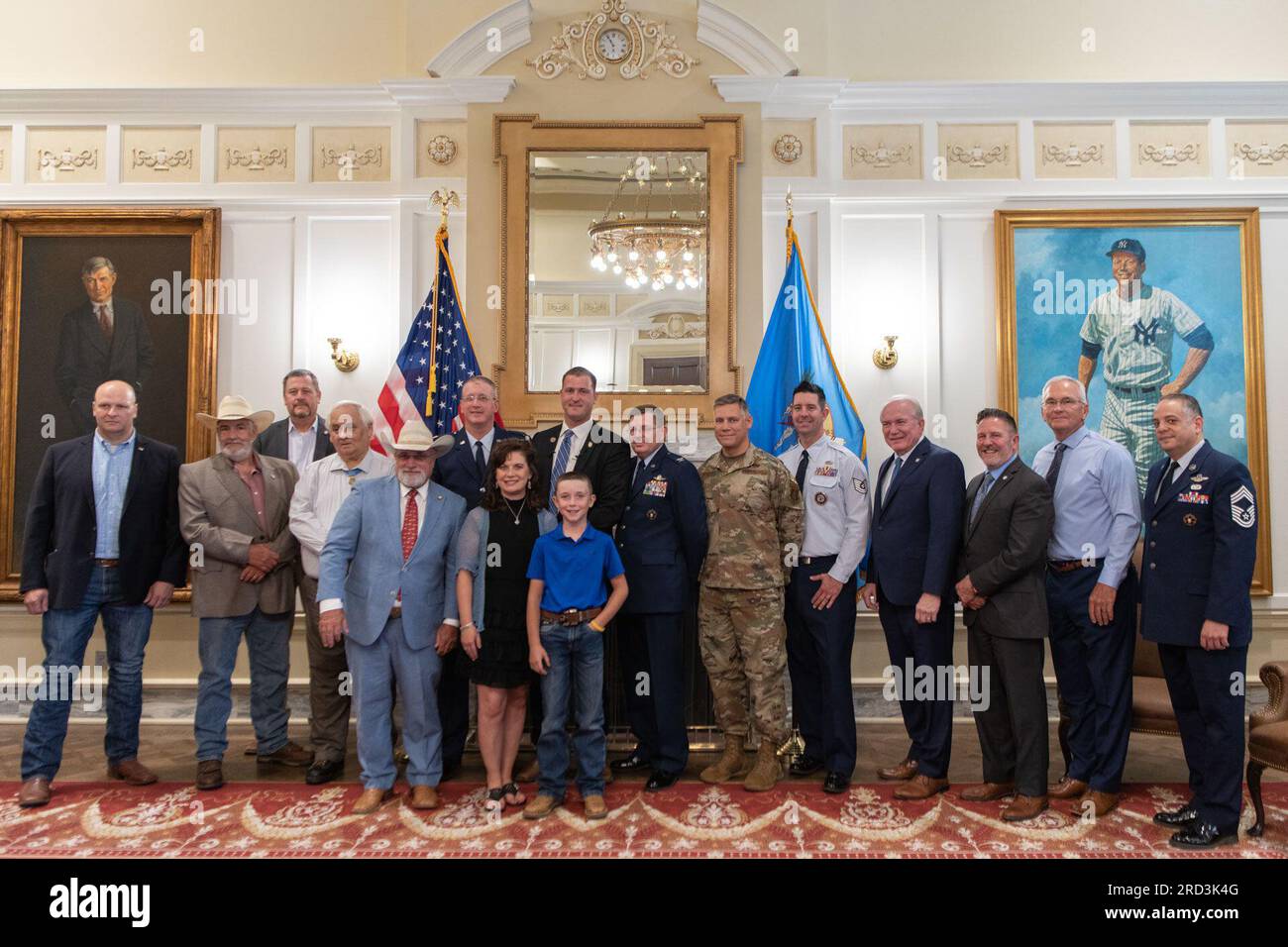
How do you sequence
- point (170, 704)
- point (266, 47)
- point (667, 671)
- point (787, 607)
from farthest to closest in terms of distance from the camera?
point (266, 47) → point (170, 704) → point (787, 607) → point (667, 671)

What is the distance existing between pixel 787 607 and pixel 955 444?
7.90 ft

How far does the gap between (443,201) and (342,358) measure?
131 cm

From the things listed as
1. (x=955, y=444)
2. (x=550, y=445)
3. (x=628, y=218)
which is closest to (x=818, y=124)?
(x=628, y=218)

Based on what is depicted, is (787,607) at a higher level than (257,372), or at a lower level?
lower

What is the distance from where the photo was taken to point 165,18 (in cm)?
652

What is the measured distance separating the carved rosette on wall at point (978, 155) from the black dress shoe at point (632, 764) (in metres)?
4.70

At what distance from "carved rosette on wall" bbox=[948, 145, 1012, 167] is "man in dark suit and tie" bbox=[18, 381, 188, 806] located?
18.1 feet

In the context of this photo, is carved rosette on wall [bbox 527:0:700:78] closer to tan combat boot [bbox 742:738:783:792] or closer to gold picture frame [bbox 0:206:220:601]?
gold picture frame [bbox 0:206:220:601]

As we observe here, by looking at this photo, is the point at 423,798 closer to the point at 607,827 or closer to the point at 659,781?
the point at 607,827

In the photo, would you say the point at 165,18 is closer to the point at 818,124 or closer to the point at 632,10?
the point at 632,10

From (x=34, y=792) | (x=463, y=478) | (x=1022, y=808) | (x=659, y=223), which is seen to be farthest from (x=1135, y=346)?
(x=34, y=792)

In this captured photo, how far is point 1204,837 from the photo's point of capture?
11.6ft

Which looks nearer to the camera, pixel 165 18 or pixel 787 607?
pixel 787 607

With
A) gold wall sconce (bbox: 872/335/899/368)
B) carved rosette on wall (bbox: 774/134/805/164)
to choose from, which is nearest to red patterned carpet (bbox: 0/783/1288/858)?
gold wall sconce (bbox: 872/335/899/368)
